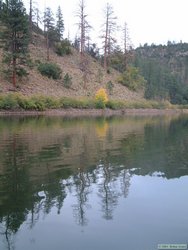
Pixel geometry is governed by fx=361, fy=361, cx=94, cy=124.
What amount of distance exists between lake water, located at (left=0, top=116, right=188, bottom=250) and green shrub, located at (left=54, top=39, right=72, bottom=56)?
191 feet

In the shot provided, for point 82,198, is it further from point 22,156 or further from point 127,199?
point 22,156

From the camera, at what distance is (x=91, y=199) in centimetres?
983

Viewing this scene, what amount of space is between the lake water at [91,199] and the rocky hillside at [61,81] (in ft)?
116

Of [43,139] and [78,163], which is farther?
[43,139]

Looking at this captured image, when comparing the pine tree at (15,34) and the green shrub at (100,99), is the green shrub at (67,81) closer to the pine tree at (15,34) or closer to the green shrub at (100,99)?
the green shrub at (100,99)

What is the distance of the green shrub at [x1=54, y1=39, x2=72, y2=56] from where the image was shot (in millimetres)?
74312

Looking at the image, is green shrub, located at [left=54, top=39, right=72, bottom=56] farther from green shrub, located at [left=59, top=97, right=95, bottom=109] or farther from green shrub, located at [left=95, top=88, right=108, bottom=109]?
green shrub, located at [left=59, top=97, right=95, bottom=109]

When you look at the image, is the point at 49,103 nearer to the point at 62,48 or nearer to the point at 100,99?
the point at 100,99

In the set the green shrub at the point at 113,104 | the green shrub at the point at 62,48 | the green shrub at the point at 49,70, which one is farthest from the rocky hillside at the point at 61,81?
the green shrub at the point at 113,104

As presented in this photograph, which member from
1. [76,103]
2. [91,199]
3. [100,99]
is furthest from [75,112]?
[91,199]

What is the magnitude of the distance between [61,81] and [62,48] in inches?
549

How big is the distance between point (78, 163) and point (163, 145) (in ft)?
28.5

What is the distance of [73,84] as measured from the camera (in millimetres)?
64375

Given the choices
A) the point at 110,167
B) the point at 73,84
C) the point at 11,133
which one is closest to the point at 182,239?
the point at 110,167
